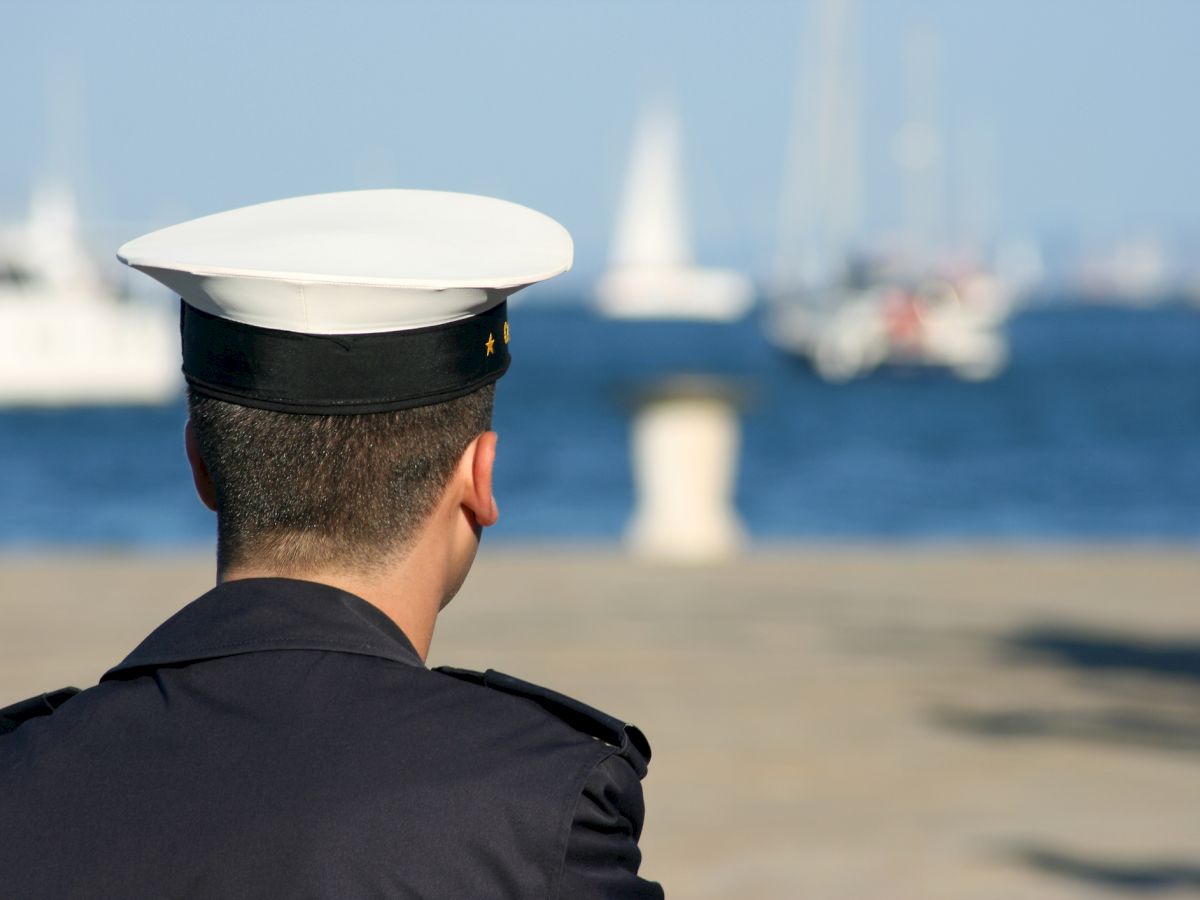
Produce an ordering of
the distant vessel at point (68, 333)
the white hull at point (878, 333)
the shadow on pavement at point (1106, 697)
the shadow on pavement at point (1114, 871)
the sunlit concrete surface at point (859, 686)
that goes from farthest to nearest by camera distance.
Answer: the white hull at point (878, 333) < the distant vessel at point (68, 333) < the shadow on pavement at point (1106, 697) < the sunlit concrete surface at point (859, 686) < the shadow on pavement at point (1114, 871)

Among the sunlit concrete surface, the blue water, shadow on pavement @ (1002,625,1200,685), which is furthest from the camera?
the blue water

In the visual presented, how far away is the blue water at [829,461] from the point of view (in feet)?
120

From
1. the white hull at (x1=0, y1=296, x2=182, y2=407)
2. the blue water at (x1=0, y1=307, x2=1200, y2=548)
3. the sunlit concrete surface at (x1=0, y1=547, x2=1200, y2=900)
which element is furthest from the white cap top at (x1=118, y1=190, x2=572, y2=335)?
the white hull at (x1=0, y1=296, x2=182, y2=407)

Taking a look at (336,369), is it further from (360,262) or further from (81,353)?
(81,353)

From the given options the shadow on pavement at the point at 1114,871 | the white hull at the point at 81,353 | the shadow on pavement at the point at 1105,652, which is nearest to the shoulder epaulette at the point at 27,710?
the shadow on pavement at the point at 1114,871

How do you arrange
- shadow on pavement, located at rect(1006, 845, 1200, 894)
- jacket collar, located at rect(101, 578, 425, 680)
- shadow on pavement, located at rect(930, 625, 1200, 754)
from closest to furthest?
jacket collar, located at rect(101, 578, 425, 680) < shadow on pavement, located at rect(1006, 845, 1200, 894) < shadow on pavement, located at rect(930, 625, 1200, 754)

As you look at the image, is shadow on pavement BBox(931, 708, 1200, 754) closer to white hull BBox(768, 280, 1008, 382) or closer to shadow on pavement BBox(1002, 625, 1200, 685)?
shadow on pavement BBox(1002, 625, 1200, 685)

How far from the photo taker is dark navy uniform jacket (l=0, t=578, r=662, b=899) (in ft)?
4.92

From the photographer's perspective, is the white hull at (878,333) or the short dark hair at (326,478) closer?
the short dark hair at (326,478)

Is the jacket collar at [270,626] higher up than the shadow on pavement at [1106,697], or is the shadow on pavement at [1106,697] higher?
the jacket collar at [270,626]

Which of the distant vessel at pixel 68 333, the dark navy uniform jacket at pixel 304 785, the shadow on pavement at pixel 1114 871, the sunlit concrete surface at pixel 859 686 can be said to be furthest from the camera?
the distant vessel at pixel 68 333

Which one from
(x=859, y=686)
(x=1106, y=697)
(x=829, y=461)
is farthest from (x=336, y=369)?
(x=829, y=461)

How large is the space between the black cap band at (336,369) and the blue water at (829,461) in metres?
11.3

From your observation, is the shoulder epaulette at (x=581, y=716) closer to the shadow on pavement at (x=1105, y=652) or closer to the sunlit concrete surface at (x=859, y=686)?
the sunlit concrete surface at (x=859, y=686)
